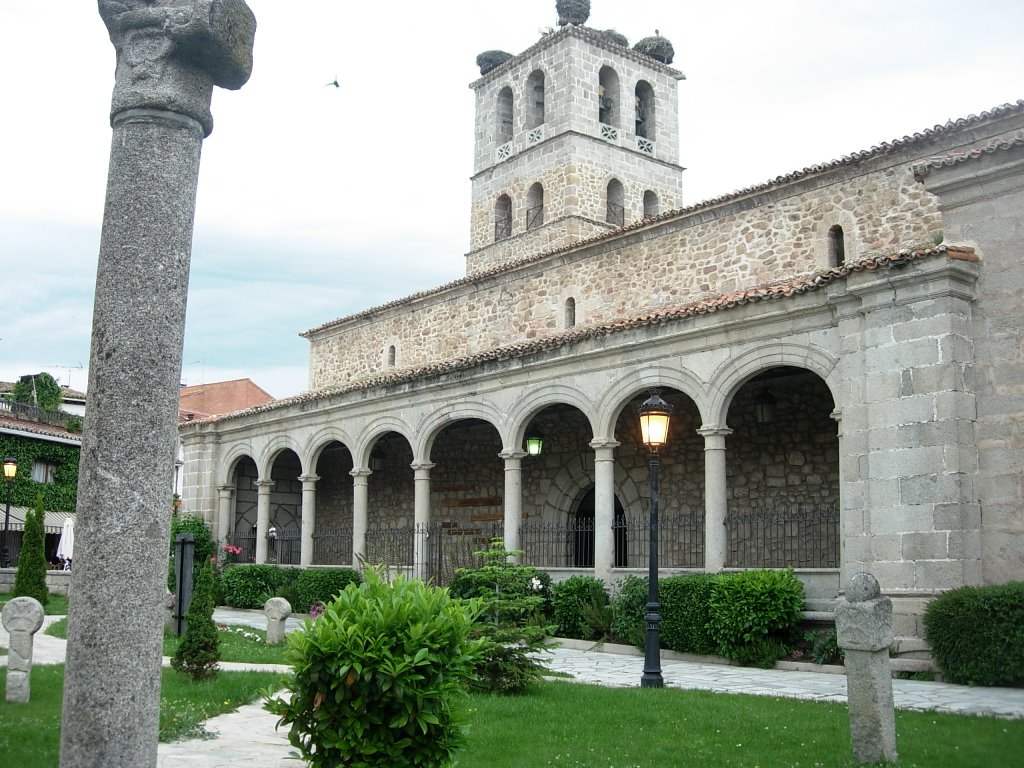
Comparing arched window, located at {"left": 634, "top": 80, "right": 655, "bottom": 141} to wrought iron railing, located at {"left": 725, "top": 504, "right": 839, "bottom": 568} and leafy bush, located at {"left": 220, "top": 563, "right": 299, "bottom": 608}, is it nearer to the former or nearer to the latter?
leafy bush, located at {"left": 220, "top": 563, "right": 299, "bottom": 608}

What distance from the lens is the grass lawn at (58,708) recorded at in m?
6.99

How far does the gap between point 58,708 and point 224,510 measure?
1780cm

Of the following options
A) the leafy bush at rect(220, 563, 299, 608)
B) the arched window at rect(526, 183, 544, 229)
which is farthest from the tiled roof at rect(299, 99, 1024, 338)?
the leafy bush at rect(220, 563, 299, 608)

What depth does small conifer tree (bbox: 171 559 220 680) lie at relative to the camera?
10.1 m

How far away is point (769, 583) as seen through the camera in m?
13.6

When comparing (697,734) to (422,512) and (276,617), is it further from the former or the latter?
(422,512)

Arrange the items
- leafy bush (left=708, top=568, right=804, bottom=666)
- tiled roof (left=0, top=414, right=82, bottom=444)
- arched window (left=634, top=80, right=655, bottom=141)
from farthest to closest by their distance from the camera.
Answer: tiled roof (left=0, top=414, right=82, bottom=444)
arched window (left=634, top=80, right=655, bottom=141)
leafy bush (left=708, top=568, right=804, bottom=666)

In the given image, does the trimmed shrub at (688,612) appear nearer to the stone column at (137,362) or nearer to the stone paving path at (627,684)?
the stone paving path at (627,684)

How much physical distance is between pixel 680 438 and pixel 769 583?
214 inches

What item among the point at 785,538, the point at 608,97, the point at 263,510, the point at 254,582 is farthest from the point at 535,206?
the point at 785,538

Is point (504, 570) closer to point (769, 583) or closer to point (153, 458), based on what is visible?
point (769, 583)

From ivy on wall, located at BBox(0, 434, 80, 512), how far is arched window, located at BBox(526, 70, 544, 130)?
18.6 metres

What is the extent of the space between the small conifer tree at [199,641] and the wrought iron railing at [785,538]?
26.7 ft

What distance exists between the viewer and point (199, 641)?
10117mm
